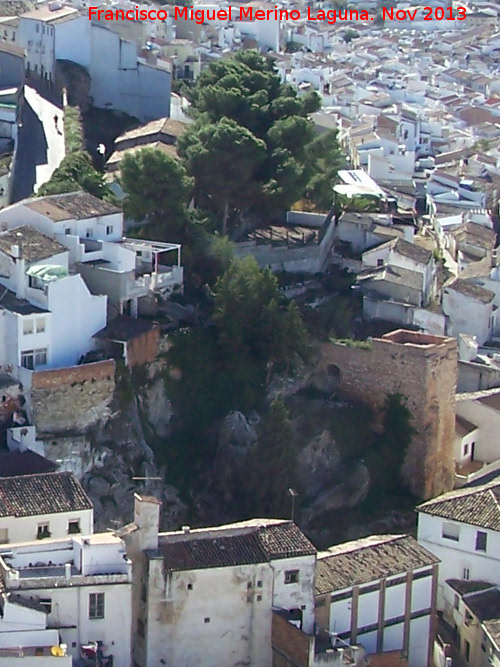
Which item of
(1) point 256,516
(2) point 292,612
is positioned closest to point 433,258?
(1) point 256,516

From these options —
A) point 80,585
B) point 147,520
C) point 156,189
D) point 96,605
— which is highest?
point 156,189

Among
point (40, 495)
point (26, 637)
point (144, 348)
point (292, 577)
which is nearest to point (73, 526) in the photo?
point (40, 495)

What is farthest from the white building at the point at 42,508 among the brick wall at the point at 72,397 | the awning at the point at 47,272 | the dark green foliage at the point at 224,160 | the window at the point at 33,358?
the dark green foliage at the point at 224,160

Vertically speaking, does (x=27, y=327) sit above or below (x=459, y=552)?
above

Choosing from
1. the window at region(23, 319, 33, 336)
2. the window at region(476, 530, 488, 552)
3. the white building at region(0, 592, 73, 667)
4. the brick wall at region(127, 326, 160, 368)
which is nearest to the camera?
the white building at region(0, 592, 73, 667)

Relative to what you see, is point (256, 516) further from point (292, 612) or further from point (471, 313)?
point (471, 313)

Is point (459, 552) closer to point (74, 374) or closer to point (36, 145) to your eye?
point (74, 374)

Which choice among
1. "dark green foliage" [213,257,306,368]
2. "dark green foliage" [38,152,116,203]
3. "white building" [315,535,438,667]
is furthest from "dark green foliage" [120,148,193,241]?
"white building" [315,535,438,667]

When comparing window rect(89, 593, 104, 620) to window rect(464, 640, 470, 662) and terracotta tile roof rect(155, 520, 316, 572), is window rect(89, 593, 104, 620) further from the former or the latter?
window rect(464, 640, 470, 662)
